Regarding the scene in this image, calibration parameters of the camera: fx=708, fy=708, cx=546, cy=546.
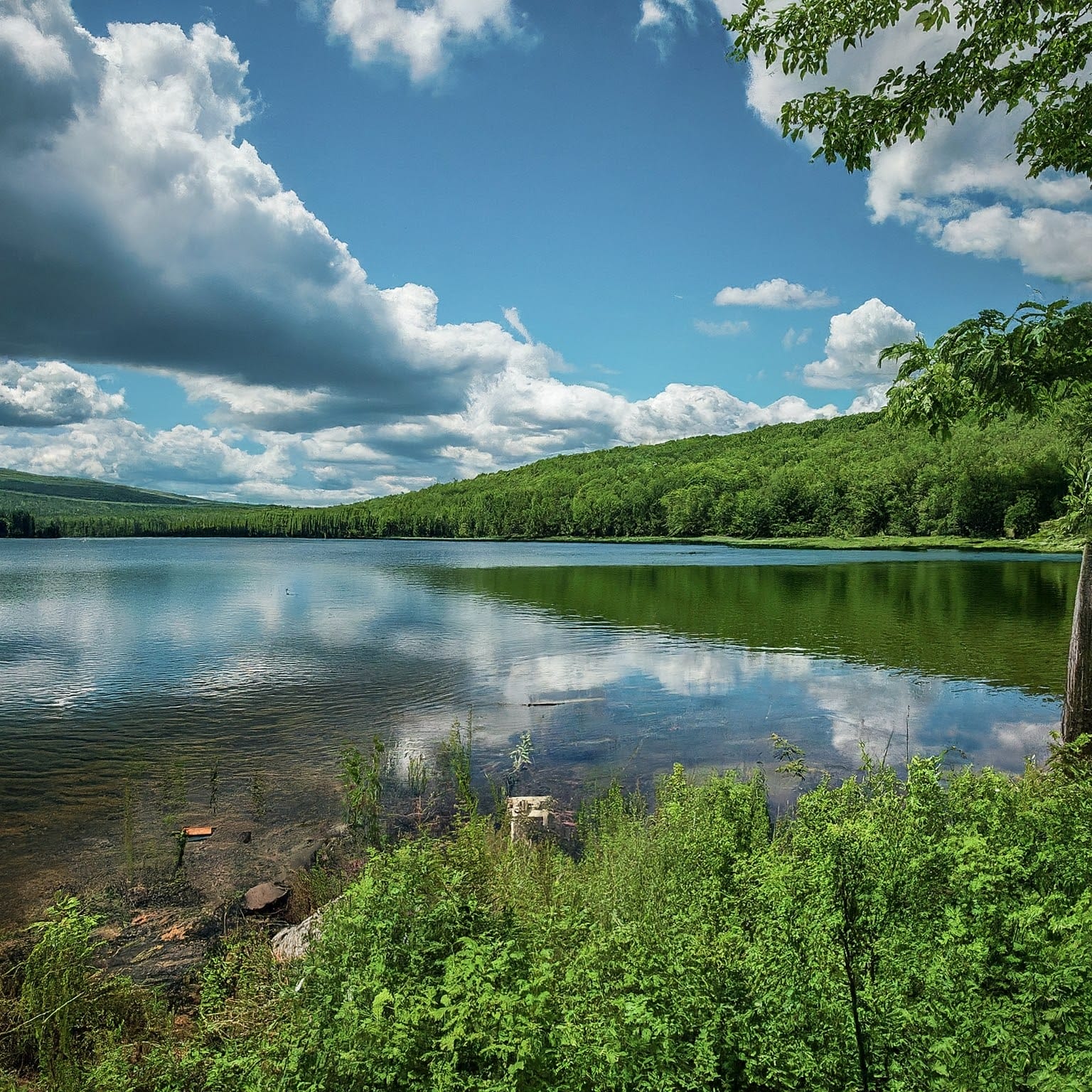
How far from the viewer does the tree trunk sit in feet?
43.3

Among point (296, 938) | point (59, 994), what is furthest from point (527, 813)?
point (59, 994)

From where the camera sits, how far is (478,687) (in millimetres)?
23750

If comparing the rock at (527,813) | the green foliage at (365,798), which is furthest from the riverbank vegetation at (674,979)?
the green foliage at (365,798)

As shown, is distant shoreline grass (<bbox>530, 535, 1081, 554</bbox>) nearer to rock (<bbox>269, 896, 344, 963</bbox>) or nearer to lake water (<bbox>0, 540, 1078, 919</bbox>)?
lake water (<bbox>0, 540, 1078, 919</bbox>)

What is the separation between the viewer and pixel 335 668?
26.6 metres

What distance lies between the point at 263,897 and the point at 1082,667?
14723 millimetres

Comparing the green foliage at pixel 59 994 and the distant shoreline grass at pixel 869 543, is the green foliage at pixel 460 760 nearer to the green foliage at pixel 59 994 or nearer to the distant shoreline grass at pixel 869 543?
the green foliage at pixel 59 994

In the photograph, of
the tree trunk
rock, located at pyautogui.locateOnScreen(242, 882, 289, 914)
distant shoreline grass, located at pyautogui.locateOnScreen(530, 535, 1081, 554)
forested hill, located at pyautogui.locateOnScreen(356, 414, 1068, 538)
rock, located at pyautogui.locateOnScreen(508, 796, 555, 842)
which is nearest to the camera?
rock, located at pyautogui.locateOnScreen(242, 882, 289, 914)

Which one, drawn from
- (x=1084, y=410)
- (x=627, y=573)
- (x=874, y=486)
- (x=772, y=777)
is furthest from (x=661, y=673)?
(x=874, y=486)

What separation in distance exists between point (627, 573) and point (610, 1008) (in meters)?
70.2

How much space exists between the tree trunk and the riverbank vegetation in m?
7.20

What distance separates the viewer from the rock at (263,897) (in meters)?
9.82

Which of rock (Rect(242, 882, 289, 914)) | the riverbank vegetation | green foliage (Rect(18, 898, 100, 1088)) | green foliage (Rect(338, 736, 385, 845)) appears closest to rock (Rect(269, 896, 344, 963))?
the riverbank vegetation

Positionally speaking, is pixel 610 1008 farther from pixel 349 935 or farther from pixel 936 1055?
pixel 349 935
